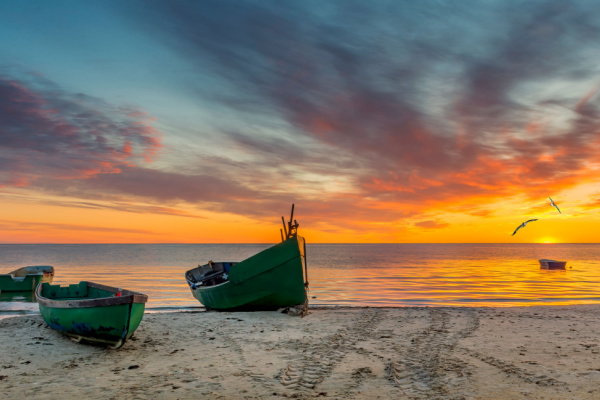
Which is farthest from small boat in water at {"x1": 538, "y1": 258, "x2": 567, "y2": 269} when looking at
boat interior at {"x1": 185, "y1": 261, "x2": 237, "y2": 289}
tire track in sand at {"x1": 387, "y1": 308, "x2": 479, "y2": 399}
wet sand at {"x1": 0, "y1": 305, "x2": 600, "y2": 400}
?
tire track in sand at {"x1": 387, "y1": 308, "x2": 479, "y2": 399}

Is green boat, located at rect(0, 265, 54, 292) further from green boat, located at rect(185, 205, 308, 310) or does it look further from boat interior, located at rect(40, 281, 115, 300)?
green boat, located at rect(185, 205, 308, 310)

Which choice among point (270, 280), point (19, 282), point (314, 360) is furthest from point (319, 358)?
point (19, 282)

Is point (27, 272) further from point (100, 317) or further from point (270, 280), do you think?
point (100, 317)

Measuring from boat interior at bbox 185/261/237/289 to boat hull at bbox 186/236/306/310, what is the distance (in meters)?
3.69

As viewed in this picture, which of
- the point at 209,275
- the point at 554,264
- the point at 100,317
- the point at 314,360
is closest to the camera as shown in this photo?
the point at 314,360

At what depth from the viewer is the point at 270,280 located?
55.9 ft

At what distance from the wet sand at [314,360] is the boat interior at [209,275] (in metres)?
6.63

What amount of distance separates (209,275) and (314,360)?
583 inches

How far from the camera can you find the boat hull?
16.8 metres

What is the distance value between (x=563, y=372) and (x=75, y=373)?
980 cm

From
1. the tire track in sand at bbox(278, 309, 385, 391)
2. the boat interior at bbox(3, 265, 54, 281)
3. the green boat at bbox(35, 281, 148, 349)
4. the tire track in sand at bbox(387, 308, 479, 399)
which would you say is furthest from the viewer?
the boat interior at bbox(3, 265, 54, 281)

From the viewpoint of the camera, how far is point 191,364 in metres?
9.45

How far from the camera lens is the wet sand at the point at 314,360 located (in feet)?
25.0

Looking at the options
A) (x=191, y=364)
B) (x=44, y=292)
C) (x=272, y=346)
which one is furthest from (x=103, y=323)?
(x=44, y=292)
